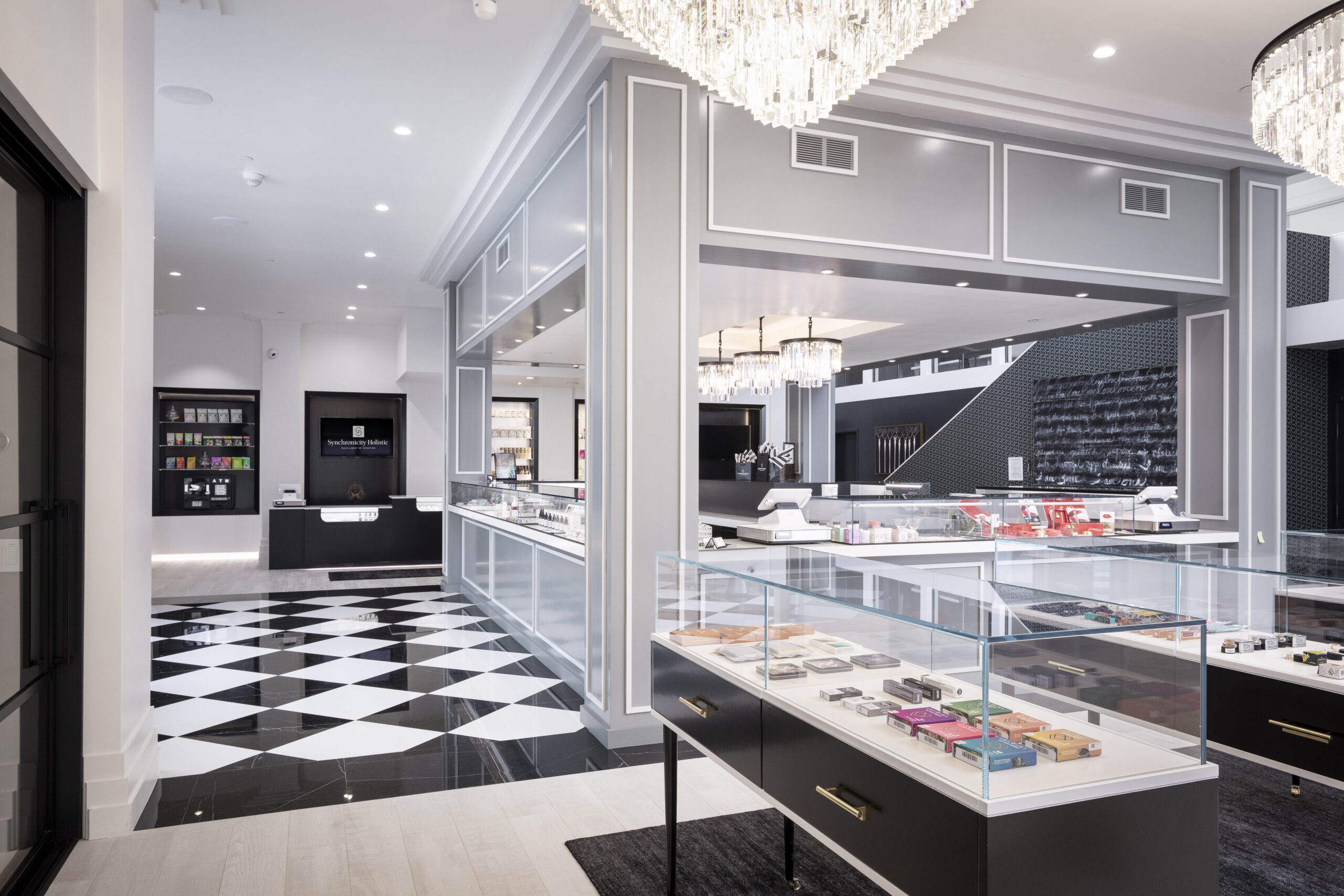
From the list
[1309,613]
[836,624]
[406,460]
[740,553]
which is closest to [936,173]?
[740,553]

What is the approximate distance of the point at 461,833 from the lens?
2.93m

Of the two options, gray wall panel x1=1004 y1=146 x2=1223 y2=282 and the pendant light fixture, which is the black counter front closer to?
the pendant light fixture

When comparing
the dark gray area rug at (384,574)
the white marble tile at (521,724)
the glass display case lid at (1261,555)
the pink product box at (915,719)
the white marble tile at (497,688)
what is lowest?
the dark gray area rug at (384,574)

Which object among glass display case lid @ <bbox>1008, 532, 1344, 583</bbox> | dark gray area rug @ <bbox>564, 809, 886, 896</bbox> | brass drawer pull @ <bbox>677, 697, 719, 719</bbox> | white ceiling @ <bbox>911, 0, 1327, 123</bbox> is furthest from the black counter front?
brass drawer pull @ <bbox>677, 697, 719, 719</bbox>

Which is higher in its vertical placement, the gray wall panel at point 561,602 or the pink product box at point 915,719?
the pink product box at point 915,719

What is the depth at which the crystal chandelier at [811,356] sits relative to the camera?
8.55 meters

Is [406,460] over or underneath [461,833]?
over

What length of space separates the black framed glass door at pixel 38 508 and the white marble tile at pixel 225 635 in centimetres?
335

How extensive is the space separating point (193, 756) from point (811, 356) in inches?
253

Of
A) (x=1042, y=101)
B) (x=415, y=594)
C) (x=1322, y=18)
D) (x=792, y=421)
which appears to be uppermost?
(x=1042, y=101)

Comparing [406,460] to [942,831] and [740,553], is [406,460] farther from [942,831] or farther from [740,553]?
[942,831]

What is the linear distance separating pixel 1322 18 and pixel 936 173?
6.17 ft

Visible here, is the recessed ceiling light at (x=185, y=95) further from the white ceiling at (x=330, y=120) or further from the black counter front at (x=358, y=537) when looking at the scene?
the black counter front at (x=358, y=537)

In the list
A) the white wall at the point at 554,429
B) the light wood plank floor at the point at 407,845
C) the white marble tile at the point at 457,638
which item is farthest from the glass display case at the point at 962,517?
the white wall at the point at 554,429
